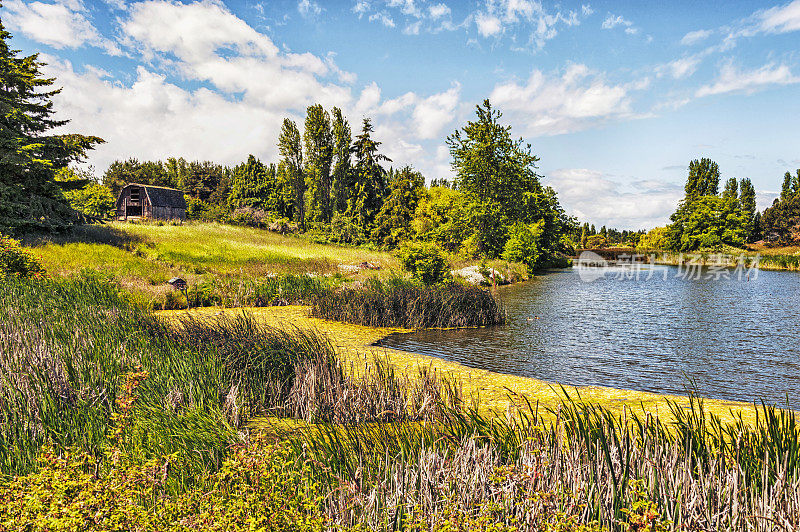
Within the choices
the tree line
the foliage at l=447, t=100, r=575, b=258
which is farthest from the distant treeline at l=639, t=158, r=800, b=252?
the foliage at l=447, t=100, r=575, b=258

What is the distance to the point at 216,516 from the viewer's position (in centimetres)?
235

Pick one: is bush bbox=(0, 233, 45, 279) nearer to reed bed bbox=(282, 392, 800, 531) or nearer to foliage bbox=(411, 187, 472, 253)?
reed bed bbox=(282, 392, 800, 531)

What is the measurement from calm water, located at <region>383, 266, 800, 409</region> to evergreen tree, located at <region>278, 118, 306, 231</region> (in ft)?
126

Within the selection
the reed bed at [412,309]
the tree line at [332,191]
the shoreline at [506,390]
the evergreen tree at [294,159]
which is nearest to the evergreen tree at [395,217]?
the tree line at [332,191]

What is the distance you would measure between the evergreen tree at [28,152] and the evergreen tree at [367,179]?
1177 inches

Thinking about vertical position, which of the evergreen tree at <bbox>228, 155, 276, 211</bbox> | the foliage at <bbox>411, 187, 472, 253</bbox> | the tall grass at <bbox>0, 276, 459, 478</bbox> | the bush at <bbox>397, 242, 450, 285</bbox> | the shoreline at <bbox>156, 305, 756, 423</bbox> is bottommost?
the shoreline at <bbox>156, 305, 756, 423</bbox>

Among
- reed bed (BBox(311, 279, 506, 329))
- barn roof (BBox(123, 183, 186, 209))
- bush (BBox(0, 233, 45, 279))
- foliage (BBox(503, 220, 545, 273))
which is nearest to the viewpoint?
bush (BBox(0, 233, 45, 279))

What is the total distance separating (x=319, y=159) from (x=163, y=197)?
71.6 feet

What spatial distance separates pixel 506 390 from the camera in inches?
268

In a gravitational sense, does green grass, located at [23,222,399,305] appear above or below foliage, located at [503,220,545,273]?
below

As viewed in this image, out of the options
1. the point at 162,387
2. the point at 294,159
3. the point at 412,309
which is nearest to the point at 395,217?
the point at 294,159

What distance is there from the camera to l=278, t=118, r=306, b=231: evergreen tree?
51531 mm

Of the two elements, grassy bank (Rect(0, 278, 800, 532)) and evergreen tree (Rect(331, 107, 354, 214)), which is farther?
evergreen tree (Rect(331, 107, 354, 214))

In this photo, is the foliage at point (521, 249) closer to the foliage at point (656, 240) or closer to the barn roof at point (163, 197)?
the barn roof at point (163, 197)
